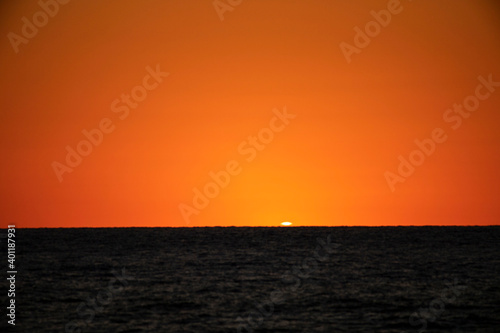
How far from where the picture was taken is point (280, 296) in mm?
44062

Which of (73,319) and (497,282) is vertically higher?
(497,282)

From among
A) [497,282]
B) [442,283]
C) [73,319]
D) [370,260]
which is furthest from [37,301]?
[370,260]

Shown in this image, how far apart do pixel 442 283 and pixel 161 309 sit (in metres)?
24.2

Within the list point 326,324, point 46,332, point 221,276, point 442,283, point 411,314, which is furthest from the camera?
point 221,276

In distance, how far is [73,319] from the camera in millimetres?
35344

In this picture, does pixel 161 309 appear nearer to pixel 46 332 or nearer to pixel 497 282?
pixel 46 332

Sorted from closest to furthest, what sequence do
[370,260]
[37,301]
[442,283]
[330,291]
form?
1. [37,301]
2. [330,291]
3. [442,283]
4. [370,260]

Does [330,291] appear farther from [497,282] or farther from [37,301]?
[37,301]

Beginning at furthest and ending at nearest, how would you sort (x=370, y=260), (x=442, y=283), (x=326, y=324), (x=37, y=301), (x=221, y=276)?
(x=370, y=260)
(x=221, y=276)
(x=442, y=283)
(x=37, y=301)
(x=326, y=324)

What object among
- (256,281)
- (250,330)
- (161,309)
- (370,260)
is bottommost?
(250,330)

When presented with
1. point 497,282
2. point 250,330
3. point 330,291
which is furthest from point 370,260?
point 250,330

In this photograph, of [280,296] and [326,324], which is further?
[280,296]

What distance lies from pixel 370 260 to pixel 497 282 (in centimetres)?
2487

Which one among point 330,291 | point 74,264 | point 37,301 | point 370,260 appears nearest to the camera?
point 37,301
